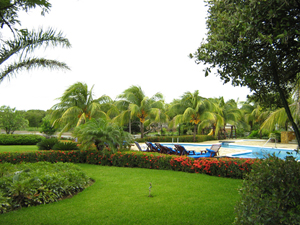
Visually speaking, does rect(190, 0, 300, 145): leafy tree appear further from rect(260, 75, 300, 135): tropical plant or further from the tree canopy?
the tree canopy

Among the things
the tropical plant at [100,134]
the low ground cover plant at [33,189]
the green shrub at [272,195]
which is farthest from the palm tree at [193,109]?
the green shrub at [272,195]

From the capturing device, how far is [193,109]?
72.8ft

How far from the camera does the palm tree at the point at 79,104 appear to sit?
1567cm

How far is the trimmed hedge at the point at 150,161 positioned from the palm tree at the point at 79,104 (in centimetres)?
526

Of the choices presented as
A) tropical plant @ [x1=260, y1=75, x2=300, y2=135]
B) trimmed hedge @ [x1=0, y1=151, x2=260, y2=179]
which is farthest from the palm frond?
tropical plant @ [x1=260, y1=75, x2=300, y2=135]

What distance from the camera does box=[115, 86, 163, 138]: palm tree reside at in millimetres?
22234

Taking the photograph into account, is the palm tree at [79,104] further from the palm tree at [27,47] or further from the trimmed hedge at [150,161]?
the palm tree at [27,47]

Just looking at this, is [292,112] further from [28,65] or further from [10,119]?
[10,119]

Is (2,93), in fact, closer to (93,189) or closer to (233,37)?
(93,189)

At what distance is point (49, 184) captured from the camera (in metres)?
5.03

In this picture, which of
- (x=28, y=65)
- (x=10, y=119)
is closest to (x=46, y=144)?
(x=28, y=65)

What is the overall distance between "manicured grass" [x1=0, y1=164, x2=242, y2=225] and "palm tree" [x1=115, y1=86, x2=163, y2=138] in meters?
15.6

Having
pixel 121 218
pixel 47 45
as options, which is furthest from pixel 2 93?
pixel 121 218

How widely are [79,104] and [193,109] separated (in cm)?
1136
